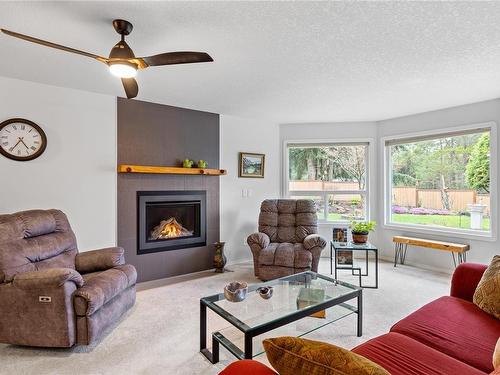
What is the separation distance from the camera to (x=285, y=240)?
407cm

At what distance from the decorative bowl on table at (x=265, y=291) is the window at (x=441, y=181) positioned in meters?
3.13

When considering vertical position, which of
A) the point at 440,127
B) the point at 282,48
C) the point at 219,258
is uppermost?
the point at 282,48

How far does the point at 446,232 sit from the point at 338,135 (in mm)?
2183

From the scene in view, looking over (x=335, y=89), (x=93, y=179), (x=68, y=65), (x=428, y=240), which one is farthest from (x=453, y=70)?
(x=93, y=179)

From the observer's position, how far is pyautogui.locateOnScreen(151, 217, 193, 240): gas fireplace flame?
150 inches

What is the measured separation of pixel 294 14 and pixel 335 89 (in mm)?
1546

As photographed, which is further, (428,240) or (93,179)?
(428,240)

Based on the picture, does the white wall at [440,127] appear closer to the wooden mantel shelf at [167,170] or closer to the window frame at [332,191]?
the window frame at [332,191]

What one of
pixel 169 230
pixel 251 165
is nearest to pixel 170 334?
pixel 169 230

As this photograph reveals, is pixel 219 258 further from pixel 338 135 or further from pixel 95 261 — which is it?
pixel 338 135

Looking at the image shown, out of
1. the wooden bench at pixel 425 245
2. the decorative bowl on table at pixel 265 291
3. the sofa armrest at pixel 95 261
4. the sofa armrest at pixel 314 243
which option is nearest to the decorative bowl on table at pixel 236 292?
the decorative bowl on table at pixel 265 291

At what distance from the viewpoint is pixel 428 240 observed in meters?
4.08

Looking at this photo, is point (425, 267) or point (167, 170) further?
point (425, 267)

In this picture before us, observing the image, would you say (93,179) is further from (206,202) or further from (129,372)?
(129,372)
